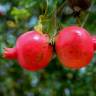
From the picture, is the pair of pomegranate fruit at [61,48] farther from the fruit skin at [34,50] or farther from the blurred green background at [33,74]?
the blurred green background at [33,74]

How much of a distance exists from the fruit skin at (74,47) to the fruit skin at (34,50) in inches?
1.6

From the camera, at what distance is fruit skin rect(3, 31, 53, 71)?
1.61 m

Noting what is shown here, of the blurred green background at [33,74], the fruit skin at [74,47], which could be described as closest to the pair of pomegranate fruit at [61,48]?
the fruit skin at [74,47]

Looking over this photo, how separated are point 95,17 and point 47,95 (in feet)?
5.14

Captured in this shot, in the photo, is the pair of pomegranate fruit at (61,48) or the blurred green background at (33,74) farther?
the blurred green background at (33,74)

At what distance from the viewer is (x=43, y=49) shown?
5.29 ft

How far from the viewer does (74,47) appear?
1583 millimetres

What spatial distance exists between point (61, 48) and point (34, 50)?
3.9 inches

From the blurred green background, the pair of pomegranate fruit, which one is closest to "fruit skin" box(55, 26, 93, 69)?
the pair of pomegranate fruit

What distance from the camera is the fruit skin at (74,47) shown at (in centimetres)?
159

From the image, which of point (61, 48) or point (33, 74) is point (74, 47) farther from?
point (33, 74)

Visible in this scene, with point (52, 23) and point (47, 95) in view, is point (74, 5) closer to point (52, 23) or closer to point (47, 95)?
point (52, 23)

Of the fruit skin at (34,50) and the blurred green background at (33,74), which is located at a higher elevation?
the fruit skin at (34,50)

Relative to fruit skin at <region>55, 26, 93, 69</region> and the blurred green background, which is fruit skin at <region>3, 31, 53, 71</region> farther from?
the blurred green background
